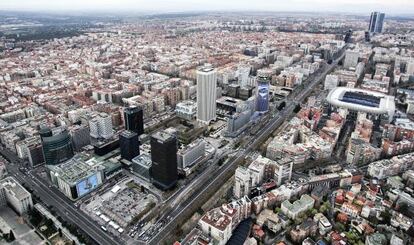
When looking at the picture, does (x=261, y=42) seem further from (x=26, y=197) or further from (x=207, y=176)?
(x=26, y=197)

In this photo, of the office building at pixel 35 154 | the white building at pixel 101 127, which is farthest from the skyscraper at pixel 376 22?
the office building at pixel 35 154

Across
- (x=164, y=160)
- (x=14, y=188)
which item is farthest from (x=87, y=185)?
(x=164, y=160)

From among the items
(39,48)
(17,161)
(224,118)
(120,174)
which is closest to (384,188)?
(224,118)

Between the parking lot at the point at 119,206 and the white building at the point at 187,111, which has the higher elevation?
the white building at the point at 187,111

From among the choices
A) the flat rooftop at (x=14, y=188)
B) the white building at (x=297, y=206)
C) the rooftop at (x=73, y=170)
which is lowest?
the white building at (x=297, y=206)

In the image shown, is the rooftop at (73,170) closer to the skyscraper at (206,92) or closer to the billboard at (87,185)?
the billboard at (87,185)

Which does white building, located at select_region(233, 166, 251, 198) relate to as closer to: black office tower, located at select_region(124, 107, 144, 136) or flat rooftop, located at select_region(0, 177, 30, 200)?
black office tower, located at select_region(124, 107, 144, 136)

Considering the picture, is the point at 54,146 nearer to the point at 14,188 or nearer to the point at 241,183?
the point at 14,188
